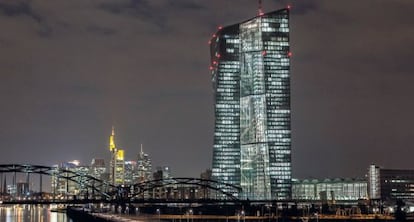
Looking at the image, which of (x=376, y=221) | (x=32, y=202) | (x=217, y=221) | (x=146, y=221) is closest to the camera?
(x=146, y=221)

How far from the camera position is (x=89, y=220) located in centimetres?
15638

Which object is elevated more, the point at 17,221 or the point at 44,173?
the point at 44,173

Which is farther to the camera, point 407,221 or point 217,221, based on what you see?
point 217,221

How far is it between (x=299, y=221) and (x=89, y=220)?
46.4 meters

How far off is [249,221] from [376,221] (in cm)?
2594

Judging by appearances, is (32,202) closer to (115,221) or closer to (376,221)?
(115,221)

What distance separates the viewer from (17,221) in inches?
7534

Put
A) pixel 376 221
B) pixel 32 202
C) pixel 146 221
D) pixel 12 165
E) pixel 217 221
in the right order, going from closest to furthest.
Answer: pixel 146 221, pixel 376 221, pixel 217 221, pixel 32 202, pixel 12 165

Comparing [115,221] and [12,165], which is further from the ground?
[12,165]

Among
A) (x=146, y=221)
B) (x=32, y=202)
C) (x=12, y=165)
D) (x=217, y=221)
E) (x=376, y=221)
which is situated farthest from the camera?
(x=12, y=165)

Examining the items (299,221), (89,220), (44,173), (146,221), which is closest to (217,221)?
(299,221)

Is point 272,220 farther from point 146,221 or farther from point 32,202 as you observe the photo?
point 32,202

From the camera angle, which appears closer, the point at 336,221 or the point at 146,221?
the point at 146,221

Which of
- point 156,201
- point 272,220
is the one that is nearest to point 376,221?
point 272,220
